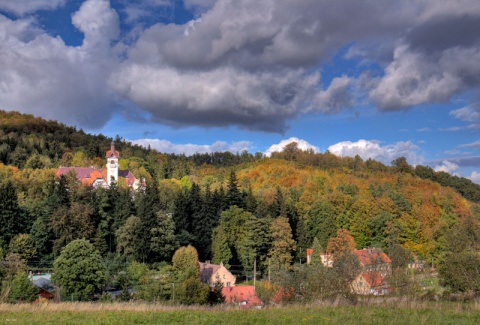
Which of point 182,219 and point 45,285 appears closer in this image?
point 45,285

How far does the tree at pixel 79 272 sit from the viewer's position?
3103 centimetres

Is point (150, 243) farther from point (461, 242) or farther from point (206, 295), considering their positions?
point (461, 242)

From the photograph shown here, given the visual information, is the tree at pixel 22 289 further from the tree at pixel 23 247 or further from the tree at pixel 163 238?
the tree at pixel 163 238

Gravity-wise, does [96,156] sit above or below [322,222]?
above

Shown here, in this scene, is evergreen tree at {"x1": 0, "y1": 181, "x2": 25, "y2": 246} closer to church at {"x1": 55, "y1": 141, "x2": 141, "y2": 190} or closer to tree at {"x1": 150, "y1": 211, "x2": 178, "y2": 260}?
tree at {"x1": 150, "y1": 211, "x2": 178, "y2": 260}

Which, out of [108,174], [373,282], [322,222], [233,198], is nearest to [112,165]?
[108,174]

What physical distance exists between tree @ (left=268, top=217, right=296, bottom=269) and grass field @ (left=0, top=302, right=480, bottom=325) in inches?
1359

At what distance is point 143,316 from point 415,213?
59.9 meters

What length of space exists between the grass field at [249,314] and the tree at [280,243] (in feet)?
113

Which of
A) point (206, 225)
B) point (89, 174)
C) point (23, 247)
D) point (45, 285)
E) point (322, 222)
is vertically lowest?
point (45, 285)

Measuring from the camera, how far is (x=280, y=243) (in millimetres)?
48781

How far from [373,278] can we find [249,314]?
57.3 ft

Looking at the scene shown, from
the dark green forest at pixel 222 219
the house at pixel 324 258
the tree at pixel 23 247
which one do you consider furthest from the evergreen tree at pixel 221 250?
the tree at pixel 23 247

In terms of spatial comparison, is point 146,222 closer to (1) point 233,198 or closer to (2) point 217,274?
(2) point 217,274
